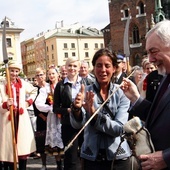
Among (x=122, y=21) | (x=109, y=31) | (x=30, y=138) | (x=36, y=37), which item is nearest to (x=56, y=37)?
(x=36, y=37)

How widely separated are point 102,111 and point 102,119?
0.20 metres

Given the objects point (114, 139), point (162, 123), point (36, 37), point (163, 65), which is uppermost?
point (36, 37)

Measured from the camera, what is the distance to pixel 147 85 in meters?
5.03

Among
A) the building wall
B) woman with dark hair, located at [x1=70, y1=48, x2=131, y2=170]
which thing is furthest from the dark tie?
the building wall

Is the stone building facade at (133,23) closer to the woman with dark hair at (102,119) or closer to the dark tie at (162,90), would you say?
the woman with dark hair at (102,119)

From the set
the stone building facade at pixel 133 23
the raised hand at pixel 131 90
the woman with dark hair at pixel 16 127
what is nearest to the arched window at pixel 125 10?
the stone building facade at pixel 133 23

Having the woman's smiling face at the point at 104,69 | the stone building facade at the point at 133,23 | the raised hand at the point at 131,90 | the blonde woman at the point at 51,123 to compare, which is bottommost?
the blonde woman at the point at 51,123

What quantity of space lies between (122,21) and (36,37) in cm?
6489

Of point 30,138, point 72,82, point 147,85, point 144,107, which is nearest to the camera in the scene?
point 144,107

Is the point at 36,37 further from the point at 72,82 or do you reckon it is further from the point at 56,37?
the point at 72,82

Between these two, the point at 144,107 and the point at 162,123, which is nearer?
the point at 162,123

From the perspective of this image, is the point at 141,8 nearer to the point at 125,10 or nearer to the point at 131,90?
the point at 125,10

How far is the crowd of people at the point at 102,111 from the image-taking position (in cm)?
215

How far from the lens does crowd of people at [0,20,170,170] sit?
215 cm
